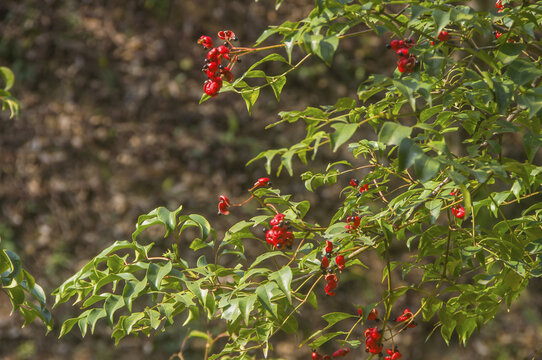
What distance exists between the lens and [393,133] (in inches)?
27.8

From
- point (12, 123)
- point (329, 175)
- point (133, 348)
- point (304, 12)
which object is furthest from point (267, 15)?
point (329, 175)

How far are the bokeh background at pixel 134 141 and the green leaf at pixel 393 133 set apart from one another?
2.27 m

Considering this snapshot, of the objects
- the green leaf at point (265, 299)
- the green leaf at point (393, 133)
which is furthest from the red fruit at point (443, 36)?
the green leaf at point (265, 299)

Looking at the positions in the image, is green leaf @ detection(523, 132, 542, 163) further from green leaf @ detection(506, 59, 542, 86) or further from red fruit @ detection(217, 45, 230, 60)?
red fruit @ detection(217, 45, 230, 60)

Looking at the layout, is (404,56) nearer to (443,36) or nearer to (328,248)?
(443,36)

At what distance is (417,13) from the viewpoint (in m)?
0.76

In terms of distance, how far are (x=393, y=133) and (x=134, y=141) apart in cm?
272

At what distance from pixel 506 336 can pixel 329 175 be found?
7.20 ft

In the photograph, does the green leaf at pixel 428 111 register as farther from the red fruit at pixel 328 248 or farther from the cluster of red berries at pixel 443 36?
the red fruit at pixel 328 248

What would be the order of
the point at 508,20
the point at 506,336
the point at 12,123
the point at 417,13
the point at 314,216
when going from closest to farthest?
the point at 417,13 → the point at 508,20 → the point at 506,336 → the point at 314,216 → the point at 12,123

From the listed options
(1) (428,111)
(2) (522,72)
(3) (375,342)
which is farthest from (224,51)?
(3) (375,342)

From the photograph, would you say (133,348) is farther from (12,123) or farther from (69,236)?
(12,123)

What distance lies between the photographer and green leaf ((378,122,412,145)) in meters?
0.70

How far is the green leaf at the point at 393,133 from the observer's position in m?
0.70
